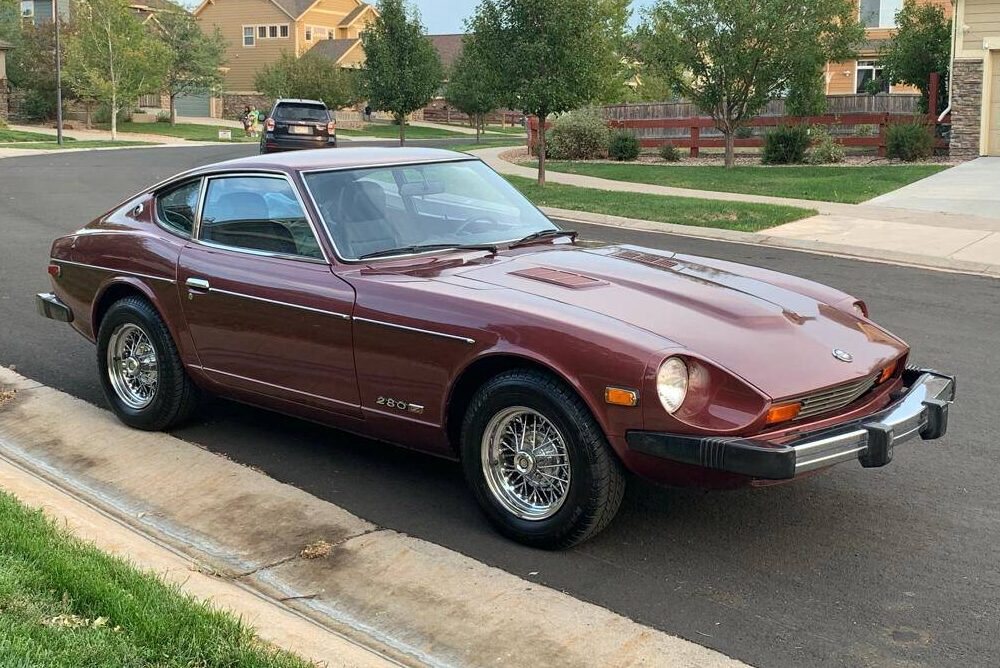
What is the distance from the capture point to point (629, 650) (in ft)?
12.7

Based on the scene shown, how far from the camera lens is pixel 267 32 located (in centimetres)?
7331

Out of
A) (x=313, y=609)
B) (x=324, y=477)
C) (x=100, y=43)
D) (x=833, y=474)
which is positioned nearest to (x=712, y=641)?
(x=313, y=609)

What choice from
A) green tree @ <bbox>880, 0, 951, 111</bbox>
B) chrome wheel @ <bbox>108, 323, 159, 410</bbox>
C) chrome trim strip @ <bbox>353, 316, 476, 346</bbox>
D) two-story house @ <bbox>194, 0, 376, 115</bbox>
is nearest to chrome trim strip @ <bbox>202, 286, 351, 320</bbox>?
chrome trim strip @ <bbox>353, 316, 476, 346</bbox>

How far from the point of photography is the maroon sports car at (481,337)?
433 cm

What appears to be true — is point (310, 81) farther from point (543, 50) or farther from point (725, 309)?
point (725, 309)

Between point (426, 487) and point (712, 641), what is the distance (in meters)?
1.98

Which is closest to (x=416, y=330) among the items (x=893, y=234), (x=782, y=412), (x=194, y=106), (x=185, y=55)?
(x=782, y=412)

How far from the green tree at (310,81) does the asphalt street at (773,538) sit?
5294 cm

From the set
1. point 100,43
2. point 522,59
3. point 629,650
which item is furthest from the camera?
point 100,43

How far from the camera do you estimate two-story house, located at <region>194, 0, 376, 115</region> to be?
72188 mm

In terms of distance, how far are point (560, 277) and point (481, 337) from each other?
0.63 metres

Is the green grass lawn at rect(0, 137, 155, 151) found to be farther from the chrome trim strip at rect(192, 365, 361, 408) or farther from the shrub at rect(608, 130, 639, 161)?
the chrome trim strip at rect(192, 365, 361, 408)

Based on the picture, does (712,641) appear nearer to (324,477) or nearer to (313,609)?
(313,609)

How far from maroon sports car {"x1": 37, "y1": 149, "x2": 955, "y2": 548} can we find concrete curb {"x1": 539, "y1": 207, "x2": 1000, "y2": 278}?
7527 millimetres
